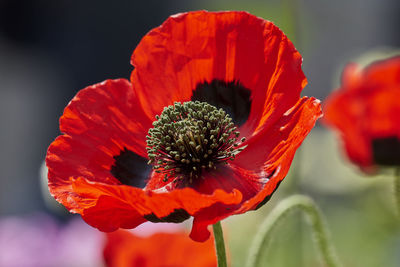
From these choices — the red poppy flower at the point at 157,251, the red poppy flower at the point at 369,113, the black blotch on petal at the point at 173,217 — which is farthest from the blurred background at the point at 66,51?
the black blotch on petal at the point at 173,217

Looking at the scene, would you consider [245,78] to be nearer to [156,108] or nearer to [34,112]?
[156,108]

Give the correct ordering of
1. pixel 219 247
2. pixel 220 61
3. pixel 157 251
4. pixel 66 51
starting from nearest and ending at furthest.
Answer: pixel 219 247 → pixel 220 61 → pixel 157 251 → pixel 66 51

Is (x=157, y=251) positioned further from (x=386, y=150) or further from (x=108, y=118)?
(x=386, y=150)

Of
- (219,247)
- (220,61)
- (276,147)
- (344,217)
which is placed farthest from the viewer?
(344,217)

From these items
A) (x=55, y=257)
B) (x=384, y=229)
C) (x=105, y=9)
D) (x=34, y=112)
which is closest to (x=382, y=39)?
(x=105, y=9)

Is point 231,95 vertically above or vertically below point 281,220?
above

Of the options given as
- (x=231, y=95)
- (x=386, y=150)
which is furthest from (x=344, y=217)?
(x=231, y=95)
